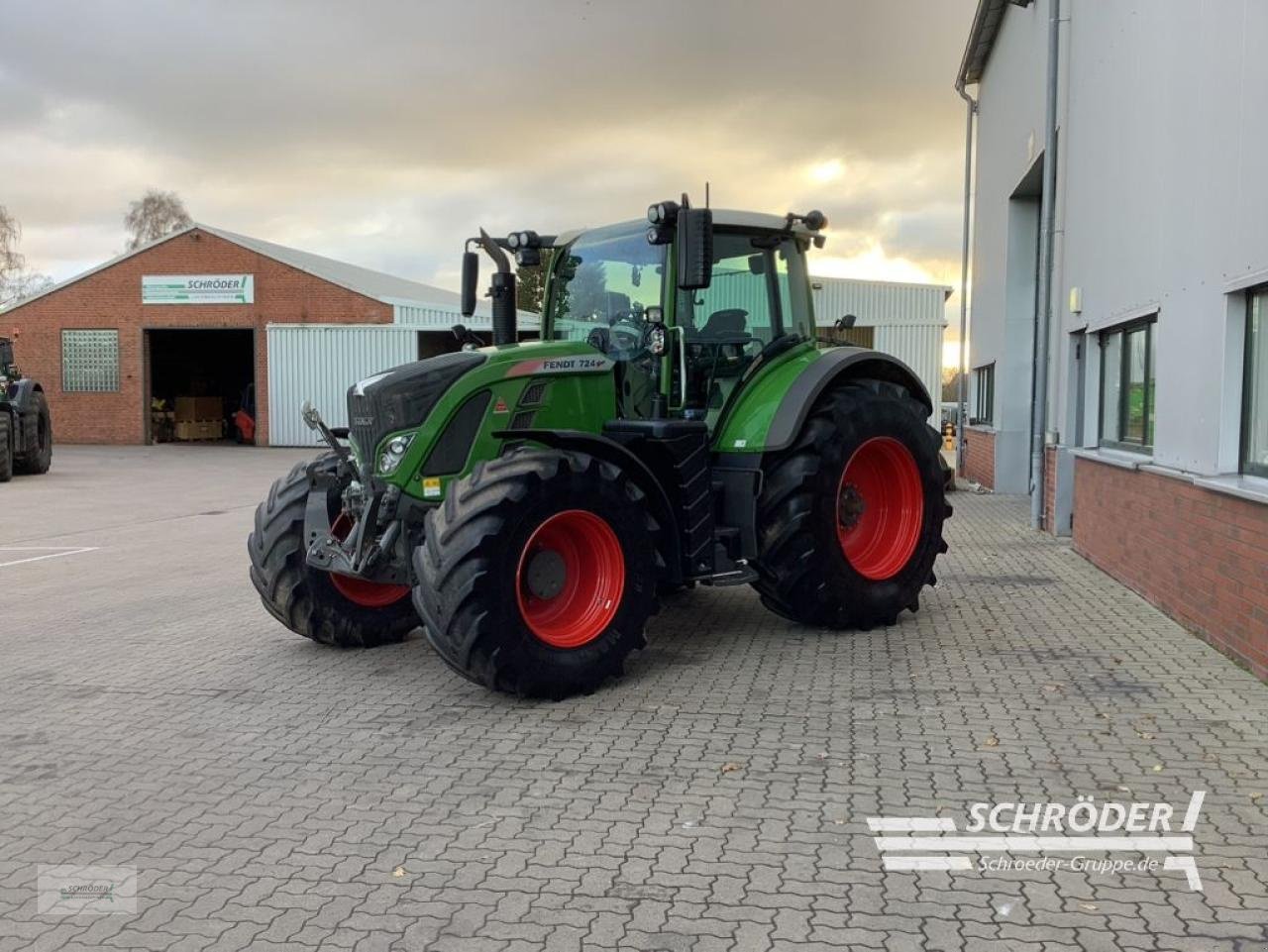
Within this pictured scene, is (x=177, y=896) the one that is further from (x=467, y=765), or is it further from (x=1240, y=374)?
(x=1240, y=374)

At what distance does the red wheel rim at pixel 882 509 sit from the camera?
7.16 meters

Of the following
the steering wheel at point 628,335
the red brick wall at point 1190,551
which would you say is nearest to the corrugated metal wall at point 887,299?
the red brick wall at point 1190,551

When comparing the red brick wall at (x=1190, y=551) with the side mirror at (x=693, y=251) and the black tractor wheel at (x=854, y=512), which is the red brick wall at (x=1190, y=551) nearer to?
the black tractor wheel at (x=854, y=512)

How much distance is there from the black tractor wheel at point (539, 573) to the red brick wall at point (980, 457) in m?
12.0

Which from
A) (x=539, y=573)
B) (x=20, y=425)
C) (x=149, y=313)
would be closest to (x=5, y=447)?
(x=20, y=425)

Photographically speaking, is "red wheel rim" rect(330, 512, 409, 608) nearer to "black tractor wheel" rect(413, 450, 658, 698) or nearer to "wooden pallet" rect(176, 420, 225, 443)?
"black tractor wheel" rect(413, 450, 658, 698)

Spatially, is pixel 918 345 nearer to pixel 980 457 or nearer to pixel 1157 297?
pixel 980 457

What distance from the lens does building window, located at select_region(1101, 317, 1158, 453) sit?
8.44 meters

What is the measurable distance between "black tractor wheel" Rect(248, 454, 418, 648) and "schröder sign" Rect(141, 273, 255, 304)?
26164mm

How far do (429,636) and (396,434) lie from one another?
110cm

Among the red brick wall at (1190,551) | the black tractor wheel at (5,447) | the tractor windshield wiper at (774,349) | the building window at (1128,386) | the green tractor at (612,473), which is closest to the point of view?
the green tractor at (612,473)

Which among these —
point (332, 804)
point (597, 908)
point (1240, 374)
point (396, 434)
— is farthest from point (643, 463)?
point (1240, 374)

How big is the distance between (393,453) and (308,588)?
47.3 inches

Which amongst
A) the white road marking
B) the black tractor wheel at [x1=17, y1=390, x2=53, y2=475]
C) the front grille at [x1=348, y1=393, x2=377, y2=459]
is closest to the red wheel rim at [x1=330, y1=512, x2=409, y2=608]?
the front grille at [x1=348, y1=393, x2=377, y2=459]
